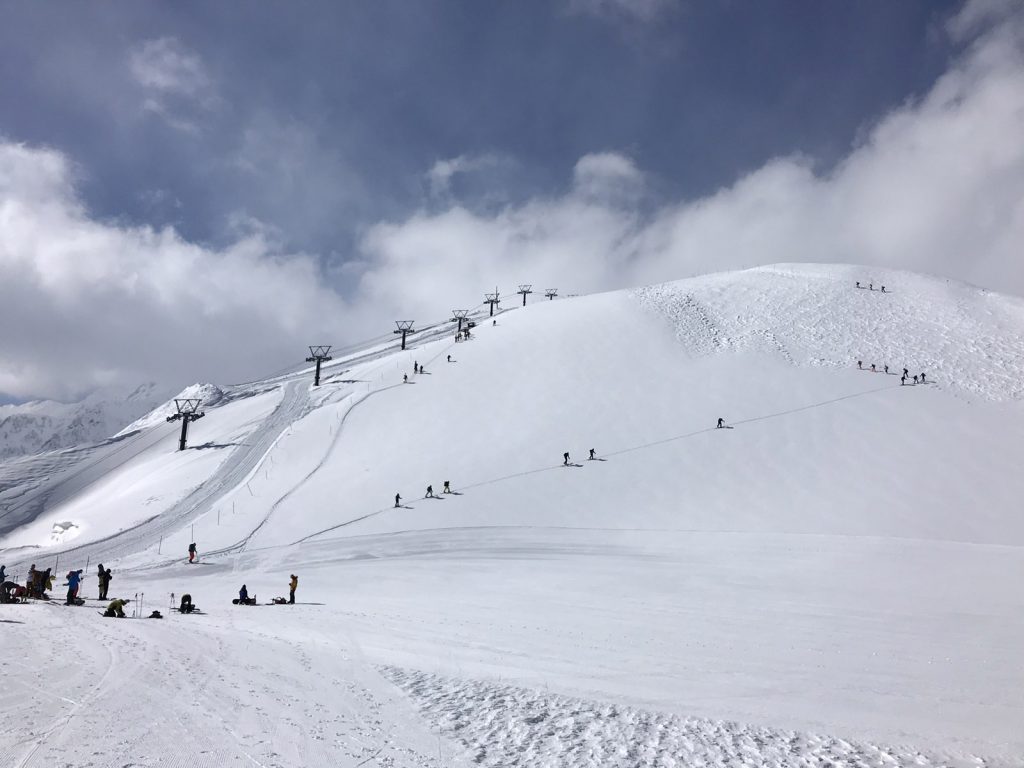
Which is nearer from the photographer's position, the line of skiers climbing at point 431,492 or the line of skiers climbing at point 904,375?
the line of skiers climbing at point 431,492

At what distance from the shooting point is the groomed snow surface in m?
8.49

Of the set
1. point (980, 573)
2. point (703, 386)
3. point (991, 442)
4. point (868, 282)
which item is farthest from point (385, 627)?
point (868, 282)

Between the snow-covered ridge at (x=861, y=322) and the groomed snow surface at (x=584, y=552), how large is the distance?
401mm

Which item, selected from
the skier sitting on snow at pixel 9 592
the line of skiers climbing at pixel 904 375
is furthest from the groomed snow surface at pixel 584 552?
the skier sitting on snow at pixel 9 592

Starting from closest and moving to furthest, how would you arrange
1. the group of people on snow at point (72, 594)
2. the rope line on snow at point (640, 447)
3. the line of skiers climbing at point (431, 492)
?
the group of people on snow at point (72, 594) → the rope line on snow at point (640, 447) → the line of skiers climbing at point (431, 492)

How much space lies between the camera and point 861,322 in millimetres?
56688

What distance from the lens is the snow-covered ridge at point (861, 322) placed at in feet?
159

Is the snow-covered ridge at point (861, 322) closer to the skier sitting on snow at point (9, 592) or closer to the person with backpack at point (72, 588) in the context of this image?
the person with backpack at point (72, 588)

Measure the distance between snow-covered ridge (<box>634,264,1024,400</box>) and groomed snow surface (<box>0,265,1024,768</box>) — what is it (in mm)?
401

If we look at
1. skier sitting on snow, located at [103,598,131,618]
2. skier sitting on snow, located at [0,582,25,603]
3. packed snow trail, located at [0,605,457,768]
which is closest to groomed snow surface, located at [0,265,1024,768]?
packed snow trail, located at [0,605,457,768]

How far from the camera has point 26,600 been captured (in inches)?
730

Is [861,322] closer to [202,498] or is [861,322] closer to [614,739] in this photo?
[202,498]

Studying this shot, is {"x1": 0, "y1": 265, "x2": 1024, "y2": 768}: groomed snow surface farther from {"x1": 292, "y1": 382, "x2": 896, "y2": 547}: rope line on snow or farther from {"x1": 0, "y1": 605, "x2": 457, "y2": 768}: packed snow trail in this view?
{"x1": 292, "y1": 382, "x2": 896, "y2": 547}: rope line on snow

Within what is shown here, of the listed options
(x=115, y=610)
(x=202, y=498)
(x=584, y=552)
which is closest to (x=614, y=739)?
(x=115, y=610)
